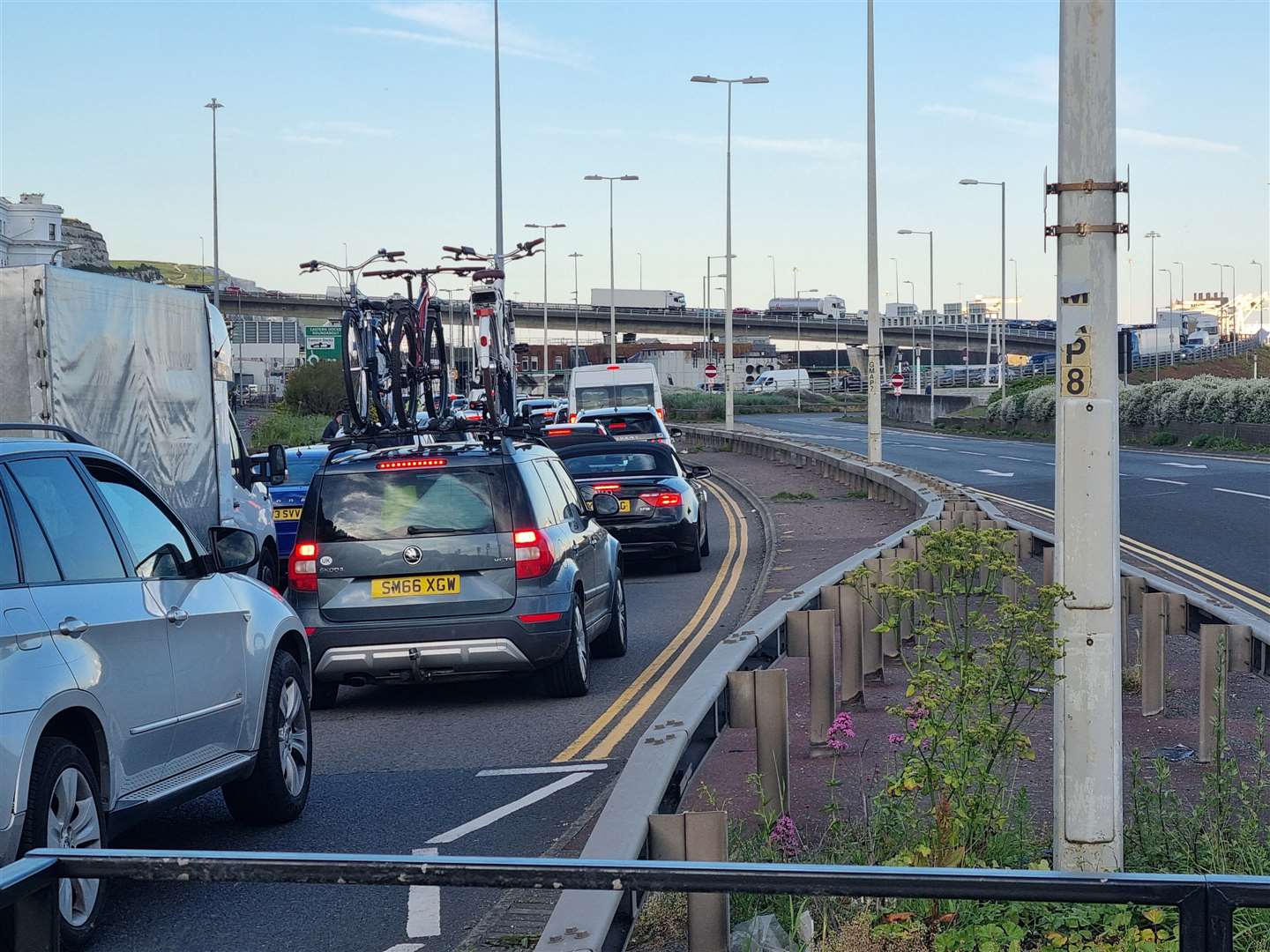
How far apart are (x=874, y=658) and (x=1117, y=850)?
4.65 meters

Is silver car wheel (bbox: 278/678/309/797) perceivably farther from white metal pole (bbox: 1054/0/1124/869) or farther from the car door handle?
white metal pole (bbox: 1054/0/1124/869)

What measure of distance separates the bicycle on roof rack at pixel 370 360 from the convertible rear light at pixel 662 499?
371 cm

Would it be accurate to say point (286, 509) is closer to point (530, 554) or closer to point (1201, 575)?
point (530, 554)

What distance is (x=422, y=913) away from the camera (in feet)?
19.1

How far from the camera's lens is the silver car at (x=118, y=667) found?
5.09m

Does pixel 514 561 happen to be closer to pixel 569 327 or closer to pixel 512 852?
pixel 512 852

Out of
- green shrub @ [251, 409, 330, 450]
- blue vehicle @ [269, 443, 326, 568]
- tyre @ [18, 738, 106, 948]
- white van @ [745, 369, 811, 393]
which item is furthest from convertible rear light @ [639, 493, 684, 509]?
white van @ [745, 369, 811, 393]

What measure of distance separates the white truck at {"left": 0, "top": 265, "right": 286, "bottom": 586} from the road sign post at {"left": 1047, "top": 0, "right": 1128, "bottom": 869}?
24.1 ft

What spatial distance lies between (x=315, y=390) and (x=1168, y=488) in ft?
161

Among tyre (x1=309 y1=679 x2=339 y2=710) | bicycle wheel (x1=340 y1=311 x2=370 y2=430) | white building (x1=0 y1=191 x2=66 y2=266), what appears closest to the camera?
tyre (x1=309 y1=679 x2=339 y2=710)

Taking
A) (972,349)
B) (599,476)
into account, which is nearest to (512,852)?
(599,476)

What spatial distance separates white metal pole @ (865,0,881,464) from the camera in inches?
1224

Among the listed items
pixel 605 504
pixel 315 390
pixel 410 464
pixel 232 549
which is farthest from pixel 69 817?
pixel 315 390

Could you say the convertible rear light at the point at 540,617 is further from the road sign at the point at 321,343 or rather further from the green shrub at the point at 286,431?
the road sign at the point at 321,343
